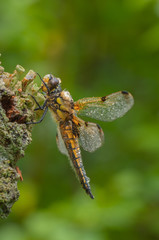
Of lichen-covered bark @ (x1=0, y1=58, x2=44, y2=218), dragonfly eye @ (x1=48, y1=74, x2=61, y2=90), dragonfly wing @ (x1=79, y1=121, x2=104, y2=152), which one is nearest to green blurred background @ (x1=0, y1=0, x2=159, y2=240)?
dragonfly wing @ (x1=79, y1=121, x2=104, y2=152)

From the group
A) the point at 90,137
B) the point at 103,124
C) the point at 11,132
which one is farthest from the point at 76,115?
the point at 103,124

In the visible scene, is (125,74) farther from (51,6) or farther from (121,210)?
(121,210)

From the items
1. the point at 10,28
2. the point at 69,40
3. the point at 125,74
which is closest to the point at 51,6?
the point at 69,40

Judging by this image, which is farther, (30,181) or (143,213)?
(30,181)

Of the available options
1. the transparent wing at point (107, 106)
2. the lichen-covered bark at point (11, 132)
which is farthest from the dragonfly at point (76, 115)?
the lichen-covered bark at point (11, 132)

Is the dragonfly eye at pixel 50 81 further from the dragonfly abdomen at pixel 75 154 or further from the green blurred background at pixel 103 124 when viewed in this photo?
the green blurred background at pixel 103 124

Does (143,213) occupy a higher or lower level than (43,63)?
lower

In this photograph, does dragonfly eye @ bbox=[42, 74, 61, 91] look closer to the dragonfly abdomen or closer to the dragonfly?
the dragonfly

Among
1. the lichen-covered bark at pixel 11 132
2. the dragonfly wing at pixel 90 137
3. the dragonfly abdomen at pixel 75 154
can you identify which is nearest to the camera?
the lichen-covered bark at pixel 11 132
